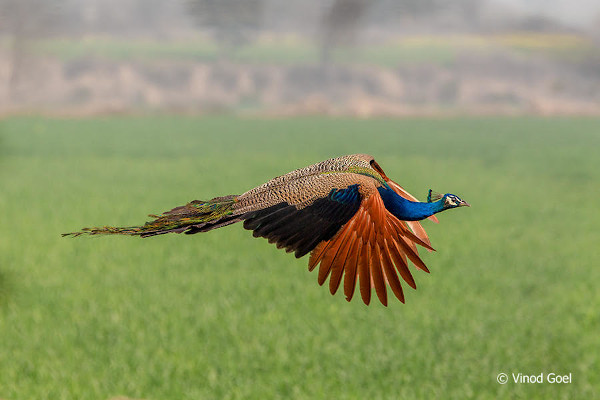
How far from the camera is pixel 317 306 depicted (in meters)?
15.3

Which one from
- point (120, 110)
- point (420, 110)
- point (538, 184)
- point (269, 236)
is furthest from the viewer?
point (420, 110)

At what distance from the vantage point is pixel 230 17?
93.4 metres

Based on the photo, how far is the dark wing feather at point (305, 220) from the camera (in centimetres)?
145

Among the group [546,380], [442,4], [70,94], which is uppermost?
[442,4]

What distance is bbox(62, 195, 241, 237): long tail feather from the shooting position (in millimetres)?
1451

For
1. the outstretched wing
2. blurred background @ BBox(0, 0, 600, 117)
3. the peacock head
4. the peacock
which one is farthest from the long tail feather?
blurred background @ BBox(0, 0, 600, 117)

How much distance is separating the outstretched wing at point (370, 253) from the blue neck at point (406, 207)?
2 cm

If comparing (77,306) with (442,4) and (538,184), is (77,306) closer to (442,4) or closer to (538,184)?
(538,184)

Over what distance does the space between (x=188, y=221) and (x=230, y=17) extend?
95714mm

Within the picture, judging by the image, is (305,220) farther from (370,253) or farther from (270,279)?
(270,279)

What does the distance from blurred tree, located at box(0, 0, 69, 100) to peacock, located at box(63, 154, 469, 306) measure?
9735cm

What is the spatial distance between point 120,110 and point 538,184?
187ft

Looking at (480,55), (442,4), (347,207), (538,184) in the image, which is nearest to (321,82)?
(480,55)

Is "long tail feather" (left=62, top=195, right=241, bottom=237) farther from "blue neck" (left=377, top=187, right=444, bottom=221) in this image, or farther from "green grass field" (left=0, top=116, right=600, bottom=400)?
"green grass field" (left=0, top=116, right=600, bottom=400)
